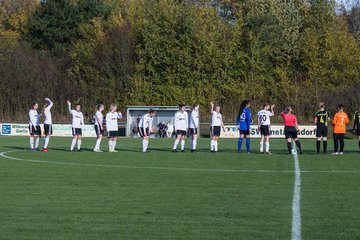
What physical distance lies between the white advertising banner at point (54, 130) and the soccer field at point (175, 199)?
92.4ft

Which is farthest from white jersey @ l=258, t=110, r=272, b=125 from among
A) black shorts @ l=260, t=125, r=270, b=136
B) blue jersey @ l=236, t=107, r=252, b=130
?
blue jersey @ l=236, t=107, r=252, b=130

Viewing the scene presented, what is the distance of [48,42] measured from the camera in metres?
74.8

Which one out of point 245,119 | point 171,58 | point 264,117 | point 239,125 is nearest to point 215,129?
point 239,125

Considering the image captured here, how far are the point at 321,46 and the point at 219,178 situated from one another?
181ft

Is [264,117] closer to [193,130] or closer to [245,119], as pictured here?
[245,119]

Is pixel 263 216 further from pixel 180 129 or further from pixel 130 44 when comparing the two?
pixel 130 44

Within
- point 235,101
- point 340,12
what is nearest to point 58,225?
point 235,101

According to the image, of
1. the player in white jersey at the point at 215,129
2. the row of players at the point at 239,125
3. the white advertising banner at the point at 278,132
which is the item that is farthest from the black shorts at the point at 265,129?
the white advertising banner at the point at 278,132

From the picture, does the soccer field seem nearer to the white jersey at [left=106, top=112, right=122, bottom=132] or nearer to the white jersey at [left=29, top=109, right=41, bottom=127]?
the white jersey at [left=106, top=112, right=122, bottom=132]

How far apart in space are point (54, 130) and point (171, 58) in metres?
20.4

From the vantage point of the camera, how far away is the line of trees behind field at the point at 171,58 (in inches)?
2702

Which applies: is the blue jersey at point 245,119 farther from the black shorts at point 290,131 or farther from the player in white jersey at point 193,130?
the player in white jersey at point 193,130

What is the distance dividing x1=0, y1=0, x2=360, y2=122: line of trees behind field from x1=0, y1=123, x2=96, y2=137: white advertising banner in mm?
13611

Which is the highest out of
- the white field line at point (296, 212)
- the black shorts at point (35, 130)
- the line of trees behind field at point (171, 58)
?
the line of trees behind field at point (171, 58)
